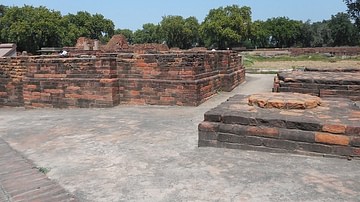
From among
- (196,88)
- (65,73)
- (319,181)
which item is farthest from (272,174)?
(65,73)

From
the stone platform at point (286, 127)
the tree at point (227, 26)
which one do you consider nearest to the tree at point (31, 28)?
the tree at point (227, 26)

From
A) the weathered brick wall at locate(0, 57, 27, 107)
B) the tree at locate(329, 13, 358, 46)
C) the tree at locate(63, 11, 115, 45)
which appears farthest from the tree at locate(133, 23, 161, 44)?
the weathered brick wall at locate(0, 57, 27, 107)

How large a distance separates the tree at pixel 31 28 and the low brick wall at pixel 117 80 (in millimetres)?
34641

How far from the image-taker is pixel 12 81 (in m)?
8.42

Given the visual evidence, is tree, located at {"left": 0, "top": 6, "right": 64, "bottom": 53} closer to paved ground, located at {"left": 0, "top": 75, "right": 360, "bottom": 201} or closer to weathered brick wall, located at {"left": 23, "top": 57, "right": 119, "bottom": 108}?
weathered brick wall, located at {"left": 23, "top": 57, "right": 119, "bottom": 108}

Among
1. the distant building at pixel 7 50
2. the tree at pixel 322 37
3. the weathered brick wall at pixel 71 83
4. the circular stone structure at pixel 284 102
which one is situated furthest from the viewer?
the tree at pixel 322 37

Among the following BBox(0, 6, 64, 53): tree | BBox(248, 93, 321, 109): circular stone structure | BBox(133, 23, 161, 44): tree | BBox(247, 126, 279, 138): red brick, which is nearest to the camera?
BBox(247, 126, 279, 138): red brick

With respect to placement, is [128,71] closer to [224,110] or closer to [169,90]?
[169,90]

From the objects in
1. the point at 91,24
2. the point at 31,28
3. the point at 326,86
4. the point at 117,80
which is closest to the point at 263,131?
the point at 326,86

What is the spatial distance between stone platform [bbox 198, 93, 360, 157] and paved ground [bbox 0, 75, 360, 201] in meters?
0.12

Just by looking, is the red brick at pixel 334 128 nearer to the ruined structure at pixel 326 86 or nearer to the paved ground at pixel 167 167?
the paved ground at pixel 167 167

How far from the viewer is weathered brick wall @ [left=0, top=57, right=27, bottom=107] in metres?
8.25

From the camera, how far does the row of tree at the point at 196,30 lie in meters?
40.7

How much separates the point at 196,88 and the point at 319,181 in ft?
14.0
